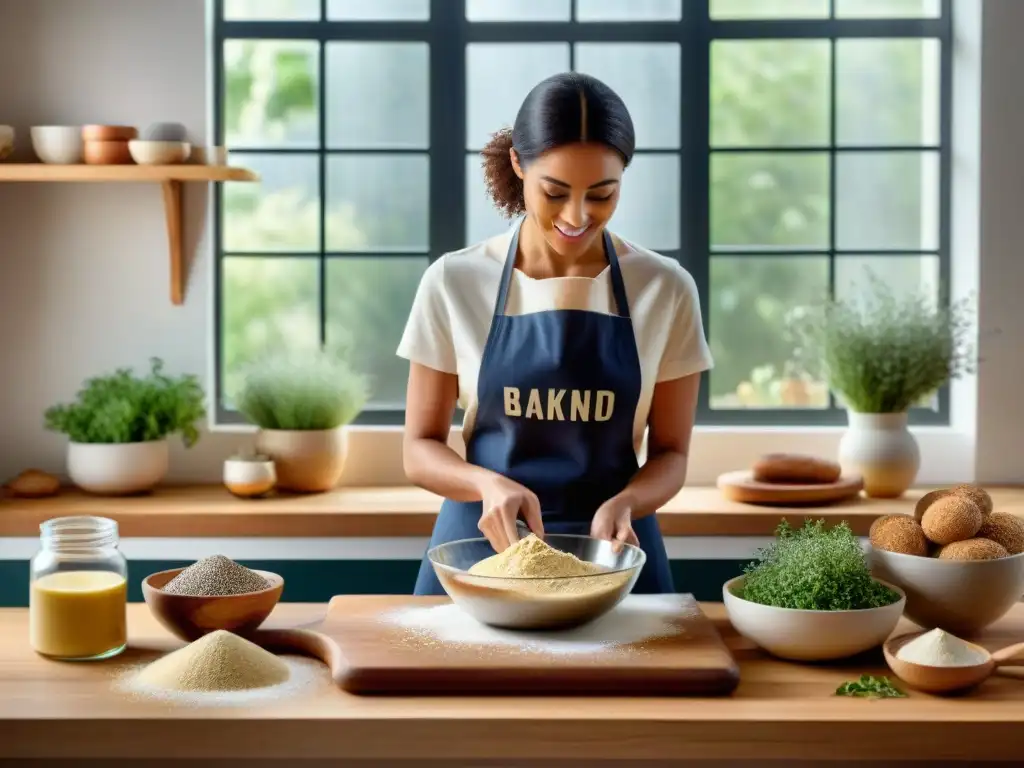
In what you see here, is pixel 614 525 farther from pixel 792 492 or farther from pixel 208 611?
pixel 792 492

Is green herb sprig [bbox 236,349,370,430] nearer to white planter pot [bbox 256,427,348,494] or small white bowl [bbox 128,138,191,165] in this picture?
white planter pot [bbox 256,427,348,494]

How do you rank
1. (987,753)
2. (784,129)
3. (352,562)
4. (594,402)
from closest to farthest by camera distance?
(987,753)
(594,402)
(352,562)
(784,129)

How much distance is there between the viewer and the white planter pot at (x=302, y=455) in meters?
3.46

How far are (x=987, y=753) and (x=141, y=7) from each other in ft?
10.1

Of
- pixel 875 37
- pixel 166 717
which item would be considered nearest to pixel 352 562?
pixel 166 717

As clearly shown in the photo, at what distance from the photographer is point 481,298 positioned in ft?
7.70

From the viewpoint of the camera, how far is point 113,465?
3391mm

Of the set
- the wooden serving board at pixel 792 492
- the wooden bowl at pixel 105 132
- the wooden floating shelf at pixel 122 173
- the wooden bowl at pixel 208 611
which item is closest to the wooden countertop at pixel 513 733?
the wooden bowl at pixel 208 611

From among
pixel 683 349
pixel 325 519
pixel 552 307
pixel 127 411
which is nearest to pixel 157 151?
pixel 127 411

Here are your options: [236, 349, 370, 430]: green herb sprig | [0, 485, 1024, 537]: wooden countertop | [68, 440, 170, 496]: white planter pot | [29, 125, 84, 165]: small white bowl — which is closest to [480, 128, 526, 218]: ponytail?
[0, 485, 1024, 537]: wooden countertop

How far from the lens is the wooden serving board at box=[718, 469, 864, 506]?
3281 millimetres

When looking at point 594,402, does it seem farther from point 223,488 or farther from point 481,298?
point 223,488

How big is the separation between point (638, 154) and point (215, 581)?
7.97 feet

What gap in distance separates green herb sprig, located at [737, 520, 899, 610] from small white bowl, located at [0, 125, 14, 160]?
2.58 m
